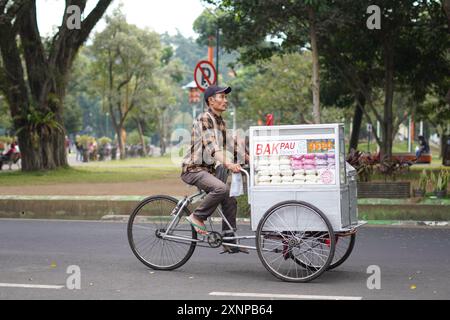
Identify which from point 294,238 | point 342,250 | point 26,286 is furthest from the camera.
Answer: point 342,250

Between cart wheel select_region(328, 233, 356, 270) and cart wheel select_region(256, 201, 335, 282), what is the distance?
30cm

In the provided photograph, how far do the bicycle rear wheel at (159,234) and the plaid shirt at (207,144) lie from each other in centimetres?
50

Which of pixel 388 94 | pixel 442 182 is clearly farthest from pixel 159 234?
pixel 388 94

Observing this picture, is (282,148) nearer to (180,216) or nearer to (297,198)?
(297,198)

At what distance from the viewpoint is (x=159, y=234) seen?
28.4ft

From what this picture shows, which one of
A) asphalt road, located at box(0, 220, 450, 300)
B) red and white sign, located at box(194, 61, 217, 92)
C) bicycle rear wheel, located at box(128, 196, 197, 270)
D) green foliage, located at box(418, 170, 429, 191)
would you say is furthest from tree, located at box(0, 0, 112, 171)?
bicycle rear wheel, located at box(128, 196, 197, 270)

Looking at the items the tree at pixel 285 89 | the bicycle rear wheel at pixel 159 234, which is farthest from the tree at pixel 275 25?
the tree at pixel 285 89

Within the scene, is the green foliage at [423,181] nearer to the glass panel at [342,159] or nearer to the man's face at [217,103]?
the glass panel at [342,159]

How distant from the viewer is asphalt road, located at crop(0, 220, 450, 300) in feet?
24.0

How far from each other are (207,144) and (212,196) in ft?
1.68

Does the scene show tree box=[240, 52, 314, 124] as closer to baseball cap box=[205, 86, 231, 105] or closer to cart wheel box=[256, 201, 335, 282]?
baseball cap box=[205, 86, 231, 105]

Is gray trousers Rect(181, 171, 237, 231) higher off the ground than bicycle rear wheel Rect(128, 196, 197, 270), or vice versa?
gray trousers Rect(181, 171, 237, 231)

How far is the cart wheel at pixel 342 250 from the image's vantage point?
8477 millimetres
